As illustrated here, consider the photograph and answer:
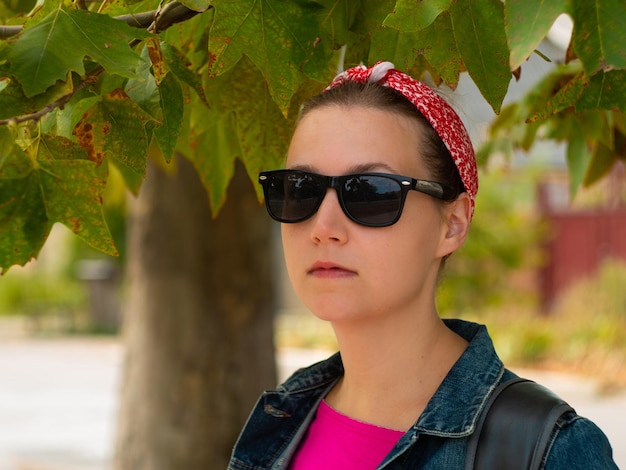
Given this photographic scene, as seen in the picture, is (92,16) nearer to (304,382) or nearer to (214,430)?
(304,382)

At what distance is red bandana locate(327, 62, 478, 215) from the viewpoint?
1653 millimetres

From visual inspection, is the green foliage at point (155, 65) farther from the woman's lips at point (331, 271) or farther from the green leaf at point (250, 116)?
the woman's lips at point (331, 271)

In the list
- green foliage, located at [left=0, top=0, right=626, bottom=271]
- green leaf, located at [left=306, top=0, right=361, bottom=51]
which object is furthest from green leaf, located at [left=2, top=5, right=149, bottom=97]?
green leaf, located at [left=306, top=0, right=361, bottom=51]

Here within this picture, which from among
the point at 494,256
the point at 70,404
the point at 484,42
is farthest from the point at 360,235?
the point at 494,256

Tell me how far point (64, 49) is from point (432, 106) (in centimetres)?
65

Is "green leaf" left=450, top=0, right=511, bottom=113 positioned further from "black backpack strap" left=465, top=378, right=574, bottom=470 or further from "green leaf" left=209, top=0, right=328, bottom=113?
"black backpack strap" left=465, top=378, right=574, bottom=470

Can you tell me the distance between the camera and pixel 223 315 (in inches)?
177

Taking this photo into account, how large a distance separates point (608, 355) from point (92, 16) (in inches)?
482

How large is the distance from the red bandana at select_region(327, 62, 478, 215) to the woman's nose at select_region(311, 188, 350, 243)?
226 millimetres

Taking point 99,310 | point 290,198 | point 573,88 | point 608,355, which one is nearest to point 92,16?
point 290,198

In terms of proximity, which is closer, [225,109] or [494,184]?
[225,109]

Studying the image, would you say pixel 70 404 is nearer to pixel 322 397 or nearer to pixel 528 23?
pixel 322 397

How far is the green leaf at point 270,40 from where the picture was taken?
1489mm

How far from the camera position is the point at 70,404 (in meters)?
12.5
